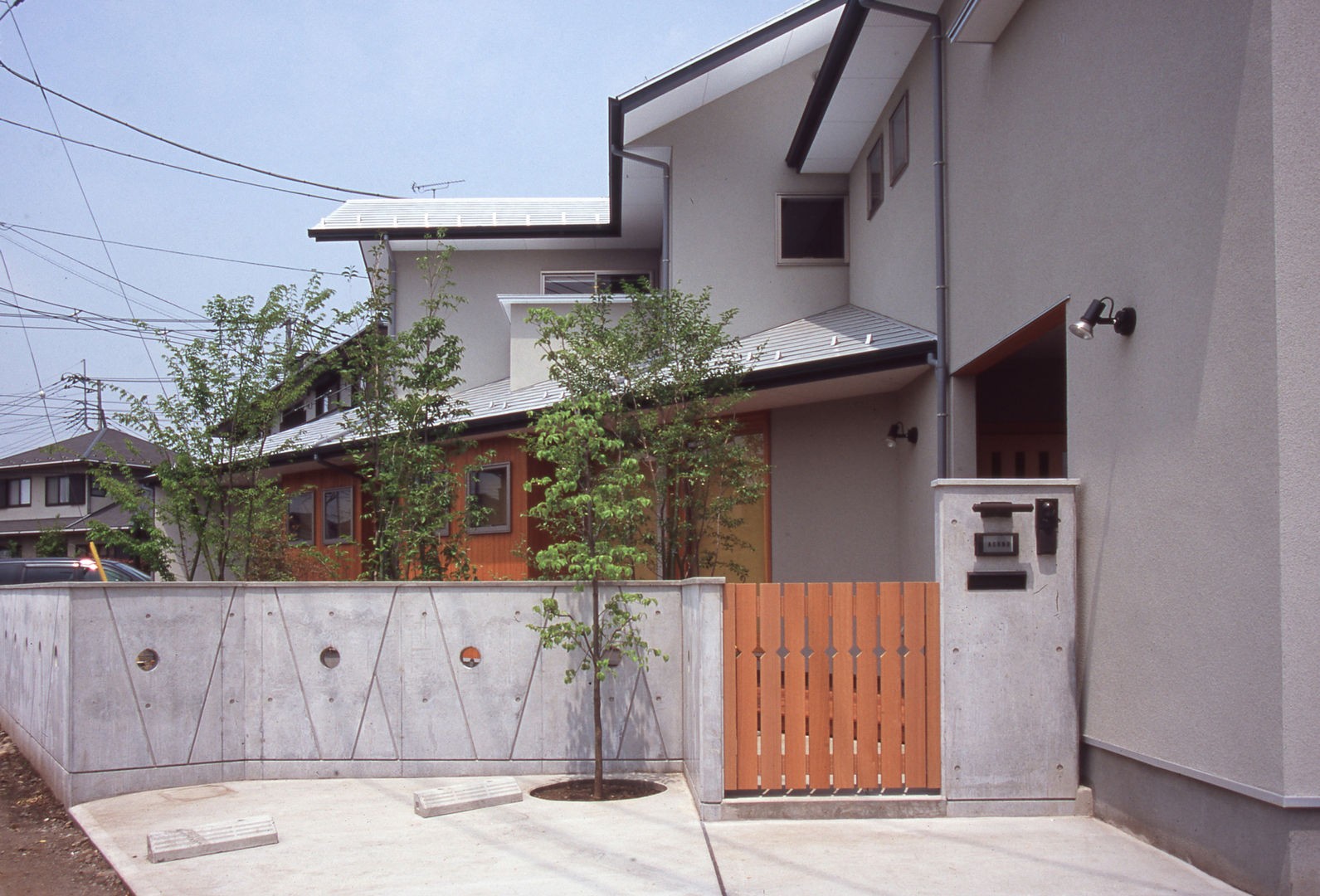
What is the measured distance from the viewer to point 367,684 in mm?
7887

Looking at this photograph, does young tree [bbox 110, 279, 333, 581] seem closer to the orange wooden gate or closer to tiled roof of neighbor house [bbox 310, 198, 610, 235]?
the orange wooden gate

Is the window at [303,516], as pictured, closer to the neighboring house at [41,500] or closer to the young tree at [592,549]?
the young tree at [592,549]

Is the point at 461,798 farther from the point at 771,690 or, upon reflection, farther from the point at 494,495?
the point at 494,495

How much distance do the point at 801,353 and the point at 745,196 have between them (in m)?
3.90

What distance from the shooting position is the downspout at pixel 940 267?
947 cm

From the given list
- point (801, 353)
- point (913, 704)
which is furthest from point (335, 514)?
point (913, 704)

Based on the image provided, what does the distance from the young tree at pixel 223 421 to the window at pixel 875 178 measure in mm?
6448

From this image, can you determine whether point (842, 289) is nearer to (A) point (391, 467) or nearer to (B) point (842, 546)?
(B) point (842, 546)

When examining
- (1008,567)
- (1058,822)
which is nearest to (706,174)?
(1008,567)

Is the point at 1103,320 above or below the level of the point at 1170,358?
above

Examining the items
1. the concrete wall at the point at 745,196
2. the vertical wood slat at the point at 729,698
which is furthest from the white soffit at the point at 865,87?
the vertical wood slat at the point at 729,698

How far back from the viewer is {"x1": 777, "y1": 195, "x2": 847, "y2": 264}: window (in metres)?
13.9

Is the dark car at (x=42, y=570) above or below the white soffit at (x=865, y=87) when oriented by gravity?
below

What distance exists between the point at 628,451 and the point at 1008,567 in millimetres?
4451
